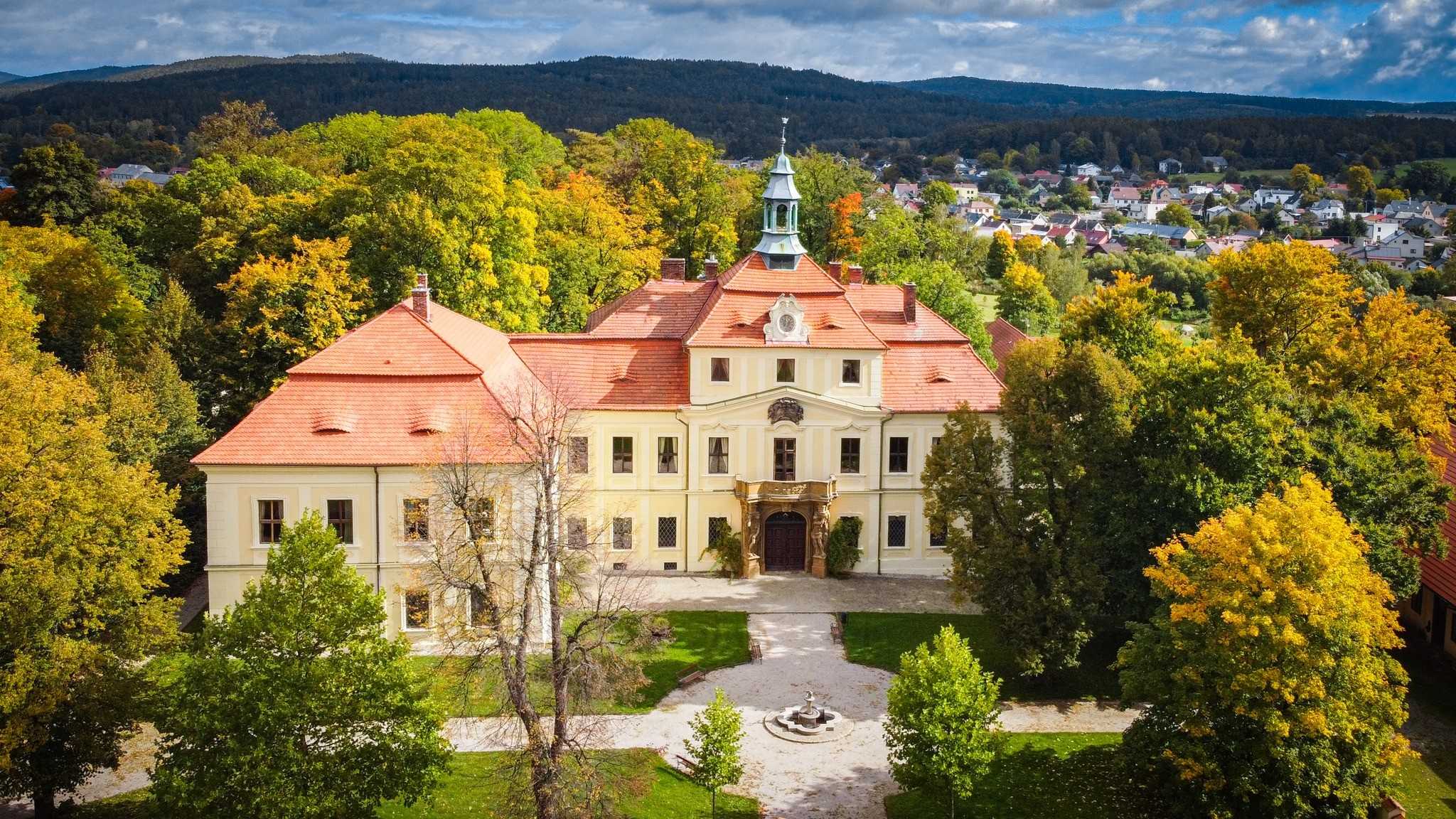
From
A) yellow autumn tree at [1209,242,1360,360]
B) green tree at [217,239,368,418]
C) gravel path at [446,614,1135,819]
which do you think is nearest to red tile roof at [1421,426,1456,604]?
yellow autumn tree at [1209,242,1360,360]

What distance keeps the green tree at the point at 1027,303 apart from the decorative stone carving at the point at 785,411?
41.4 m

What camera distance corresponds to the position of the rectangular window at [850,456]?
42531 mm

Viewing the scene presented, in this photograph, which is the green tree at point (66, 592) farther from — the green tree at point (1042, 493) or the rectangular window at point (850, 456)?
the rectangular window at point (850, 456)

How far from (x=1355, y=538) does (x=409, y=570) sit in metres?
24.0

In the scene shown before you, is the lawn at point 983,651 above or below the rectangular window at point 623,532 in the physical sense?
below

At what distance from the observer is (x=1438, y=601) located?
36875mm

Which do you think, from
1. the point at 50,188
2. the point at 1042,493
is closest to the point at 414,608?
the point at 1042,493

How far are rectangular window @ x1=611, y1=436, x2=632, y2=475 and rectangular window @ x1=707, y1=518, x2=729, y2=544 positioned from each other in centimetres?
326

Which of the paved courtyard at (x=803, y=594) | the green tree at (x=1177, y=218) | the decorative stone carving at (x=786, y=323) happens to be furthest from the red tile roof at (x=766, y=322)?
the green tree at (x=1177, y=218)

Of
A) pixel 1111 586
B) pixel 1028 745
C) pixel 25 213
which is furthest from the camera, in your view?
pixel 25 213

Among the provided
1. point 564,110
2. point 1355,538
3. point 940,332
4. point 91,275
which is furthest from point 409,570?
point 564,110

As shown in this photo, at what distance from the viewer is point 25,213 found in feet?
232

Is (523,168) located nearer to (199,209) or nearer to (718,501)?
(199,209)

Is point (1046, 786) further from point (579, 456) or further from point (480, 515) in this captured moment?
point (579, 456)
